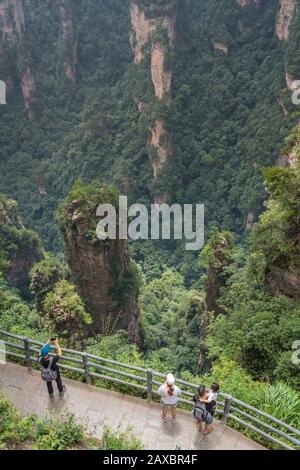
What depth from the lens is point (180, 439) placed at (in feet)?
24.5

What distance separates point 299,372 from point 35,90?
64.1 metres

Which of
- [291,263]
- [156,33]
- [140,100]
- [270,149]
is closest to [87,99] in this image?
[140,100]

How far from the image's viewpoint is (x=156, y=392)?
7887 mm

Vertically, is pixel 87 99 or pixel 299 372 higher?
pixel 87 99

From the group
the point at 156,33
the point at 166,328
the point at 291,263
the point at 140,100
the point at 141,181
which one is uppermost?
the point at 156,33

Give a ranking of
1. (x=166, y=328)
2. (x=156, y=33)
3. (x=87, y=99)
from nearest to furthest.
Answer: (x=166, y=328)
(x=156, y=33)
(x=87, y=99)

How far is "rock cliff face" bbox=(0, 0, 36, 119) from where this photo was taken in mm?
62938

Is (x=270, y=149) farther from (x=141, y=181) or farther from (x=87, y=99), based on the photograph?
(x=87, y=99)

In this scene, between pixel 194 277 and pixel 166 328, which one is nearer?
pixel 166 328

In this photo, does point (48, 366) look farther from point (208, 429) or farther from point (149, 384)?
point (208, 429)

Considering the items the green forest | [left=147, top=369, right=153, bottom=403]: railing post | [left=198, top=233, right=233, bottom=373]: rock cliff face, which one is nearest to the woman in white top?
[left=147, top=369, right=153, bottom=403]: railing post

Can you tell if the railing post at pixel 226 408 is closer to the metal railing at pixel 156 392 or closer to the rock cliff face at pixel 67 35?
the metal railing at pixel 156 392

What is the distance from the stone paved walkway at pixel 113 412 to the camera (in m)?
7.42

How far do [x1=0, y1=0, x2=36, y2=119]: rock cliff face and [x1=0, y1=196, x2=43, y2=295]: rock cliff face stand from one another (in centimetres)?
3356
